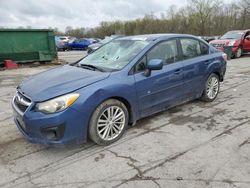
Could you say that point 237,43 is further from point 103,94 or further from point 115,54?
point 103,94

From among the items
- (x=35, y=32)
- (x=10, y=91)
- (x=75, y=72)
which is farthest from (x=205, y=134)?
(x=35, y=32)

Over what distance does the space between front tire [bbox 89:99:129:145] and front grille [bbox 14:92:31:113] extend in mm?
893

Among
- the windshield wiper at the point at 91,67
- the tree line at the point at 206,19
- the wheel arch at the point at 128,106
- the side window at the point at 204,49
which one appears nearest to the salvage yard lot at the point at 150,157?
the wheel arch at the point at 128,106

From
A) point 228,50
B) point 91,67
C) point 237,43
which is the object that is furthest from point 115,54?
point 237,43

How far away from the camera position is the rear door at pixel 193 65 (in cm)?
501

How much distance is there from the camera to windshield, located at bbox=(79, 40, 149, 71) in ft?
13.9

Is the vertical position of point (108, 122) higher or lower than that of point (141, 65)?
lower

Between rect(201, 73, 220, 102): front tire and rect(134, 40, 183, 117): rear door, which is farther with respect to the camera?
rect(201, 73, 220, 102): front tire

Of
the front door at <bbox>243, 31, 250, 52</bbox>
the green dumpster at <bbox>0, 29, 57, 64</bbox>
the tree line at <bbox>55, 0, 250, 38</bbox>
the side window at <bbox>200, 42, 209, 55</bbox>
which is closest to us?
the side window at <bbox>200, 42, 209, 55</bbox>

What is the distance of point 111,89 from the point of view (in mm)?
3725

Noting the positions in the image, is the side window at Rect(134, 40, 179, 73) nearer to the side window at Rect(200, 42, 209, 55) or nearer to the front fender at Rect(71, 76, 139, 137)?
the front fender at Rect(71, 76, 139, 137)

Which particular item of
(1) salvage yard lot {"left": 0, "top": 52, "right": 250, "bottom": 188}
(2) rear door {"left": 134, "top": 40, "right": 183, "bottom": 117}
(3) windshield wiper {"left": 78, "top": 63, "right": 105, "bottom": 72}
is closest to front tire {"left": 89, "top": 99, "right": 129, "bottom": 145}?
(1) salvage yard lot {"left": 0, "top": 52, "right": 250, "bottom": 188}

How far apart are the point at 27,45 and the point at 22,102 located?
10.2 m

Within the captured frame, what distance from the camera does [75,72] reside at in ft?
13.5
